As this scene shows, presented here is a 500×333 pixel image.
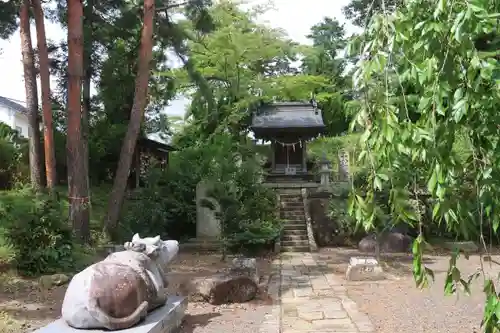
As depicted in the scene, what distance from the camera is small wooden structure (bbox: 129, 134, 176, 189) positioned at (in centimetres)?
1947

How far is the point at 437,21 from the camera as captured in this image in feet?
5.32

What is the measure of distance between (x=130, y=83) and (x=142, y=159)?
14.2ft

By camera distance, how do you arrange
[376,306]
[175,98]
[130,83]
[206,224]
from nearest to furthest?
[376,306], [206,224], [130,83], [175,98]

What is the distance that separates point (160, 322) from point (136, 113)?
7.78 m

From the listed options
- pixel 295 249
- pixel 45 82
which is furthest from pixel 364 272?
pixel 45 82

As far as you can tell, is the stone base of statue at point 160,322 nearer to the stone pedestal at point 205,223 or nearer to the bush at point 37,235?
the bush at point 37,235

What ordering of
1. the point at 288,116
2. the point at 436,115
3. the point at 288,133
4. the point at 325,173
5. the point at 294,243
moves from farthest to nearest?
the point at 288,116
the point at 288,133
the point at 325,173
the point at 294,243
the point at 436,115

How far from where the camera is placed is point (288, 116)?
21812 millimetres

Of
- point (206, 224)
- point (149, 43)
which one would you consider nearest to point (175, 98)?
point (206, 224)

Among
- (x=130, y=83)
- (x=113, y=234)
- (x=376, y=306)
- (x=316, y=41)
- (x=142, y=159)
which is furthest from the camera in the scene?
(x=316, y=41)

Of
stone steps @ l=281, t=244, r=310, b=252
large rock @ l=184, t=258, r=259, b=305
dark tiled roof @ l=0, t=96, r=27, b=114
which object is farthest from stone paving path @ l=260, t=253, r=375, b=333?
dark tiled roof @ l=0, t=96, r=27, b=114

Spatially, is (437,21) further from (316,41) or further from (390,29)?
(316,41)

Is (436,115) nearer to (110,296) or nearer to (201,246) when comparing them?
(110,296)

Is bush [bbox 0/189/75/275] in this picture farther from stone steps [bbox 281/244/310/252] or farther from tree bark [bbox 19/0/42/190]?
stone steps [bbox 281/244/310/252]
